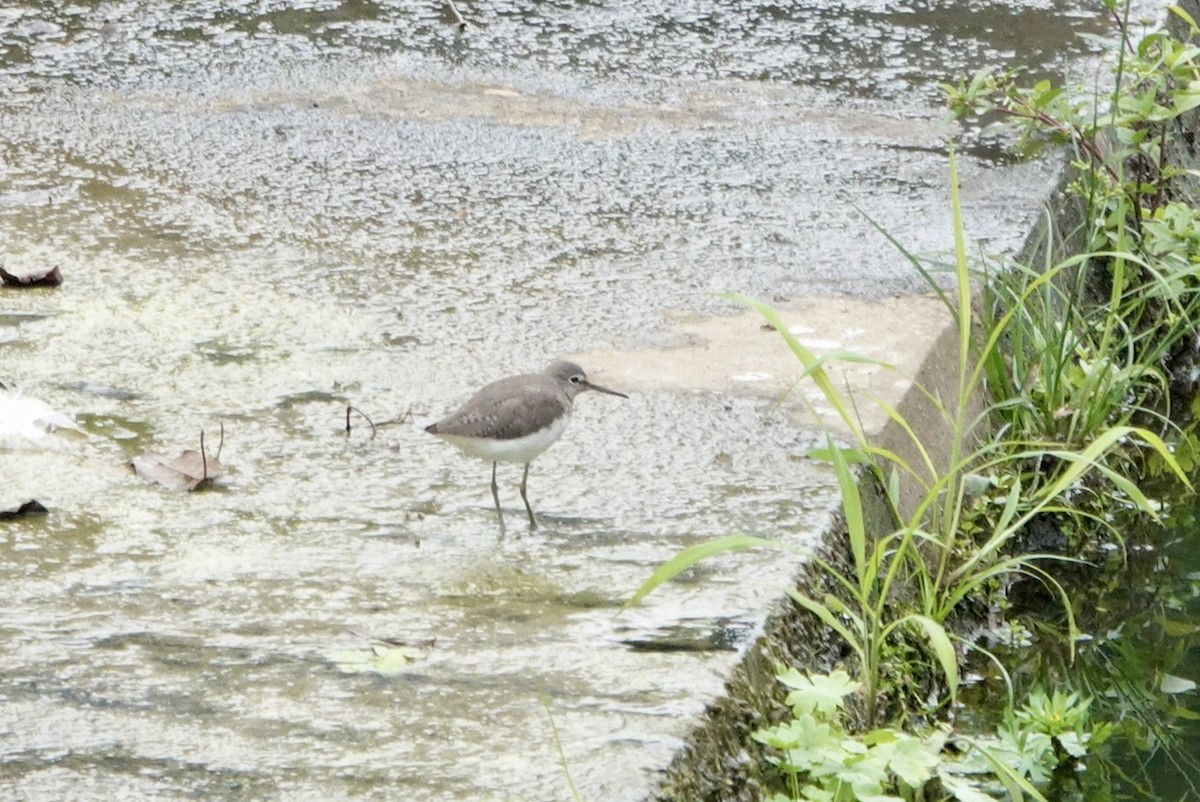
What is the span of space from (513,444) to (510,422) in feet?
0.16

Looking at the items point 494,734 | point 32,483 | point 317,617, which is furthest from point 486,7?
point 494,734

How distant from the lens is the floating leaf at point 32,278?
4.45 m

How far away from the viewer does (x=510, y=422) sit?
346 centimetres

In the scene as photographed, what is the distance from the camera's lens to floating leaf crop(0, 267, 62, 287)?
14.6 ft

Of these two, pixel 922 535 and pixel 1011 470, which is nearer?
pixel 922 535

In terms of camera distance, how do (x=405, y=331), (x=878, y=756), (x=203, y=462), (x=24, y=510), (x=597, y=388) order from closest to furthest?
1. (x=878, y=756)
2. (x=24, y=510)
3. (x=203, y=462)
4. (x=597, y=388)
5. (x=405, y=331)

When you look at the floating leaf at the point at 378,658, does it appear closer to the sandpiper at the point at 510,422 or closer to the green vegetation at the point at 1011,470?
the green vegetation at the point at 1011,470

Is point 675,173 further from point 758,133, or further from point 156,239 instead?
point 156,239

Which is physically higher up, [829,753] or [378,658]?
[378,658]

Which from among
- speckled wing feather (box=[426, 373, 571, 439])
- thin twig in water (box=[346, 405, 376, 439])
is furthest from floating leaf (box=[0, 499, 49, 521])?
speckled wing feather (box=[426, 373, 571, 439])

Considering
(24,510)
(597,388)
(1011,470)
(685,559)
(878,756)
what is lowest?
(1011,470)

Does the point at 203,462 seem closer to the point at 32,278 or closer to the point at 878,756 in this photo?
the point at 32,278

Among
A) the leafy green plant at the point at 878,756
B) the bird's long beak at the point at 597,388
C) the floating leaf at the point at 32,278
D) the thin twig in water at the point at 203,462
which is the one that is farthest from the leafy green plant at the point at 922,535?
the floating leaf at the point at 32,278

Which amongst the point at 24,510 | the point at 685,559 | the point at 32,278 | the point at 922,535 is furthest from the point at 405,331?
the point at 685,559
